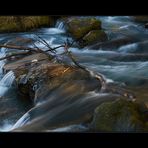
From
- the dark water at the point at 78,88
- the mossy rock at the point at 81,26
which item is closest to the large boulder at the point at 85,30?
the mossy rock at the point at 81,26

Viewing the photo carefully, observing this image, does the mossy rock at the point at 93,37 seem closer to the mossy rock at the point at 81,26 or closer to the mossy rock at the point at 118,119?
the mossy rock at the point at 81,26

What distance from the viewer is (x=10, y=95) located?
5.95 meters

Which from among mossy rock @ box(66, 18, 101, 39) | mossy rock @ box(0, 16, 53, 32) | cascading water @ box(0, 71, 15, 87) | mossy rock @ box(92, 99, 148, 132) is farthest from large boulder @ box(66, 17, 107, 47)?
mossy rock @ box(92, 99, 148, 132)

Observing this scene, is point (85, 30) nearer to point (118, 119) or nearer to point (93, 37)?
point (93, 37)

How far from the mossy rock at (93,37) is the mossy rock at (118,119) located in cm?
551

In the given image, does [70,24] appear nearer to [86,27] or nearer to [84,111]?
[86,27]

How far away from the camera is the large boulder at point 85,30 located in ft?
30.2

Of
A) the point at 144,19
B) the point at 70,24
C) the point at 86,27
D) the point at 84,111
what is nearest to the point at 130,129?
the point at 84,111

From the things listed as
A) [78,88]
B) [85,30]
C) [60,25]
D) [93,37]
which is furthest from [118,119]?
[60,25]

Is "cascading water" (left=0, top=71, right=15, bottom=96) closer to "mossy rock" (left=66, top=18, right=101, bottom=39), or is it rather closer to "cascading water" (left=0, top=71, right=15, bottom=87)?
"cascading water" (left=0, top=71, right=15, bottom=87)

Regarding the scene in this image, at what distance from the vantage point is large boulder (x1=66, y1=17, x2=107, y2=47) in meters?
9.20

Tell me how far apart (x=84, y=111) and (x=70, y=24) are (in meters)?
6.27

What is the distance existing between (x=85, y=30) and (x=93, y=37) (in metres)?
0.66
